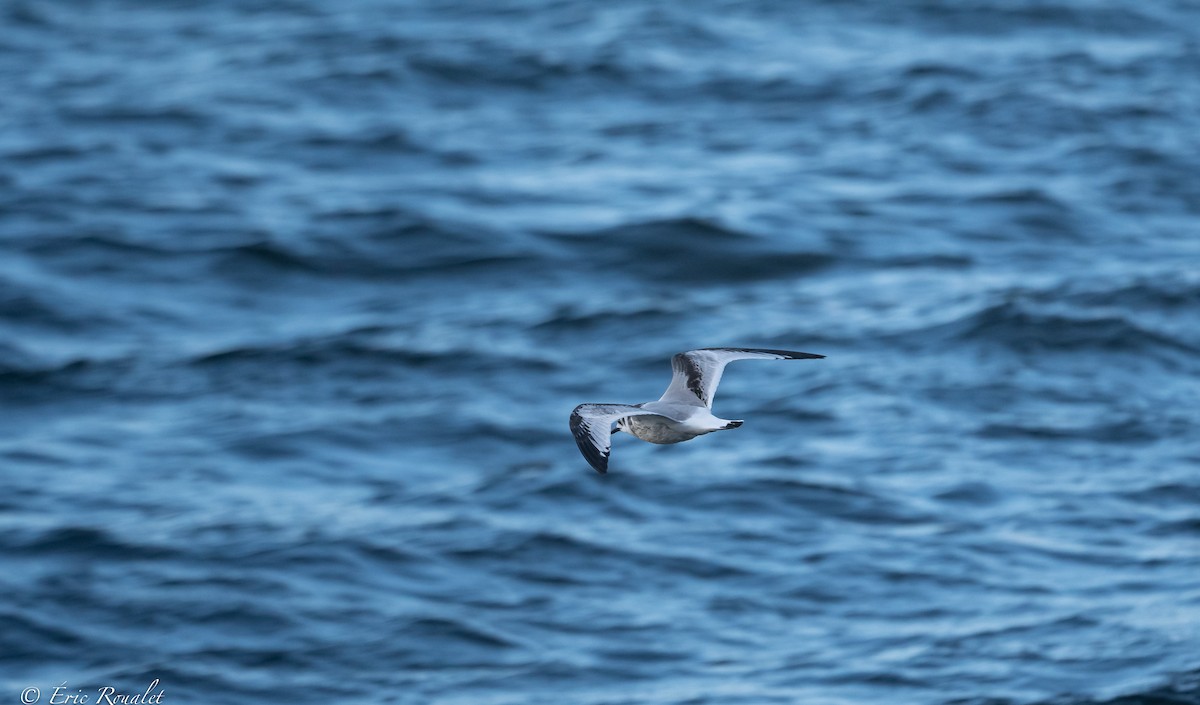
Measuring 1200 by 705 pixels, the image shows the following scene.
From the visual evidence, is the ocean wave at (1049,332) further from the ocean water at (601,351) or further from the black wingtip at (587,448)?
the black wingtip at (587,448)

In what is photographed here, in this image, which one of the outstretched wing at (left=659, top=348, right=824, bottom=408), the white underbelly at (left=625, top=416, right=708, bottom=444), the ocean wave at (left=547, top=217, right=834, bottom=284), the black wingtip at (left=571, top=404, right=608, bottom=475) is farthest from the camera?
the ocean wave at (left=547, top=217, right=834, bottom=284)

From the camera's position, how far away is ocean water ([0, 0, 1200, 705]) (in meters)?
11.2

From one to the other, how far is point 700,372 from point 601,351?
7.95 metres

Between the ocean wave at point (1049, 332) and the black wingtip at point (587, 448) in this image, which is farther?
the ocean wave at point (1049, 332)

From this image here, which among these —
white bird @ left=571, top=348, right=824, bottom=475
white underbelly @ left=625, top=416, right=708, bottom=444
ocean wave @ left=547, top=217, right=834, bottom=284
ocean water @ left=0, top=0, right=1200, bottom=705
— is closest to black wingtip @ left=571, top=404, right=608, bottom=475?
white bird @ left=571, top=348, right=824, bottom=475

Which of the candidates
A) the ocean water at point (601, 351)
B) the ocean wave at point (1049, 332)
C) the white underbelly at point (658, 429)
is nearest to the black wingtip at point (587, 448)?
the white underbelly at point (658, 429)

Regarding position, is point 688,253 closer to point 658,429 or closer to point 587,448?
point 658,429

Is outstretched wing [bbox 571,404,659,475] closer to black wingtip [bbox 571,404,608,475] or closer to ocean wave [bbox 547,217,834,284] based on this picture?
black wingtip [bbox 571,404,608,475]

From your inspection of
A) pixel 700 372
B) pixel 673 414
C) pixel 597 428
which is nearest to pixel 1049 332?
pixel 700 372

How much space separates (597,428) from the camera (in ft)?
19.3

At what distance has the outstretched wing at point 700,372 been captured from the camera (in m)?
6.46

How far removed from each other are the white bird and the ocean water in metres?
4.17

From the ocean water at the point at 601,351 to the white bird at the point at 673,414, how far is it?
4.17m

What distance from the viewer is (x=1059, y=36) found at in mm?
20969
